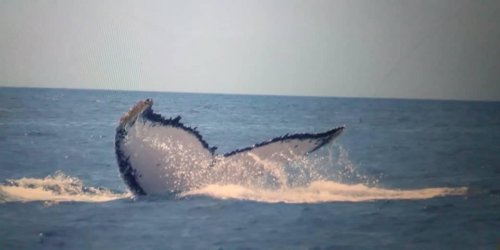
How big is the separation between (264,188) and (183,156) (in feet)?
1.07

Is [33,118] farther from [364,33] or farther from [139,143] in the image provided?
[364,33]

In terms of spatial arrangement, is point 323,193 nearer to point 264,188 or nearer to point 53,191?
point 264,188

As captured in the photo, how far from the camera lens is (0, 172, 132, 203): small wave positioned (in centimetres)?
211

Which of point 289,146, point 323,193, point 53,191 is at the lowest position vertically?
point 53,191

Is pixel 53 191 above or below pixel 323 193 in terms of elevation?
below

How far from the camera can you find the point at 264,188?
222 cm

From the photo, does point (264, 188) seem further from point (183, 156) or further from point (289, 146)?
point (183, 156)

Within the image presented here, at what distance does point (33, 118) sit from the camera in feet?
6.95

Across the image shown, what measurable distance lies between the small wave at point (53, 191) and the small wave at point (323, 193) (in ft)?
1.01

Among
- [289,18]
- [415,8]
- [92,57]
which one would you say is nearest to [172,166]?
[92,57]

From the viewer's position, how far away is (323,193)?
2.18m

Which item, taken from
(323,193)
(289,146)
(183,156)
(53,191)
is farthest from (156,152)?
(323,193)

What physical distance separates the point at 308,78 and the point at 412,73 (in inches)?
15.6

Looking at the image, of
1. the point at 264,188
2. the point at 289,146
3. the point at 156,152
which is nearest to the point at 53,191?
the point at 156,152
